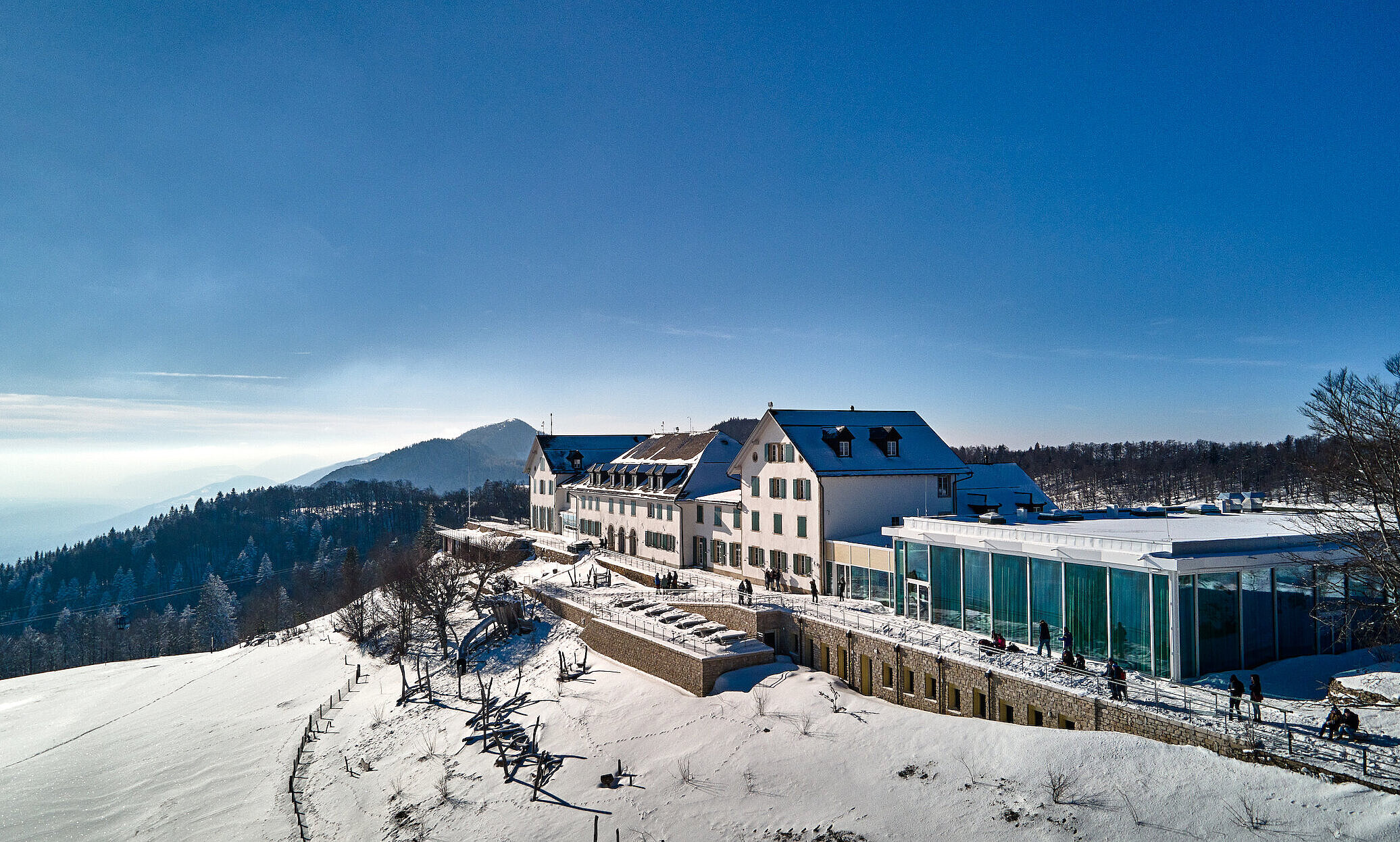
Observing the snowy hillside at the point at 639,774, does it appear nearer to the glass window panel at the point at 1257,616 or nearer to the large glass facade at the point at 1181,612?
the large glass facade at the point at 1181,612

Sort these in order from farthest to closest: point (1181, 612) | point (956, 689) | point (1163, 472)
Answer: point (1163, 472), point (956, 689), point (1181, 612)

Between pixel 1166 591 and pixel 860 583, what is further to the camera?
pixel 860 583

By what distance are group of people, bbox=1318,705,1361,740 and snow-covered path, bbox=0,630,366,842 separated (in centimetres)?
3208

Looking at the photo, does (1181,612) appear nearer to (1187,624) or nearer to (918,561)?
(1187,624)

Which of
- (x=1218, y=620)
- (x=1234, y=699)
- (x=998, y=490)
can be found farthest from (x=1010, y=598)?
(x=998, y=490)

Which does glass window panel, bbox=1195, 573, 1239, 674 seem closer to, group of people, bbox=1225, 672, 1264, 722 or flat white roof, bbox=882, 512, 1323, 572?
flat white roof, bbox=882, 512, 1323, 572

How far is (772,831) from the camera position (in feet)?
63.0

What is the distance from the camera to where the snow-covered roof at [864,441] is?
39844 millimetres

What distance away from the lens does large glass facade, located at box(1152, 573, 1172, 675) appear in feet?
74.3

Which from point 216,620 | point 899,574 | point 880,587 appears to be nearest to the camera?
point 899,574

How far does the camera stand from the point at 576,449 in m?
73.4

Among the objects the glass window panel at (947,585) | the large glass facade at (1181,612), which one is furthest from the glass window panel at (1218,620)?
the glass window panel at (947,585)

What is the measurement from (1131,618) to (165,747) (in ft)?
150

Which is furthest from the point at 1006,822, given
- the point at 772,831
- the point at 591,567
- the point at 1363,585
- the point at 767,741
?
the point at 591,567
